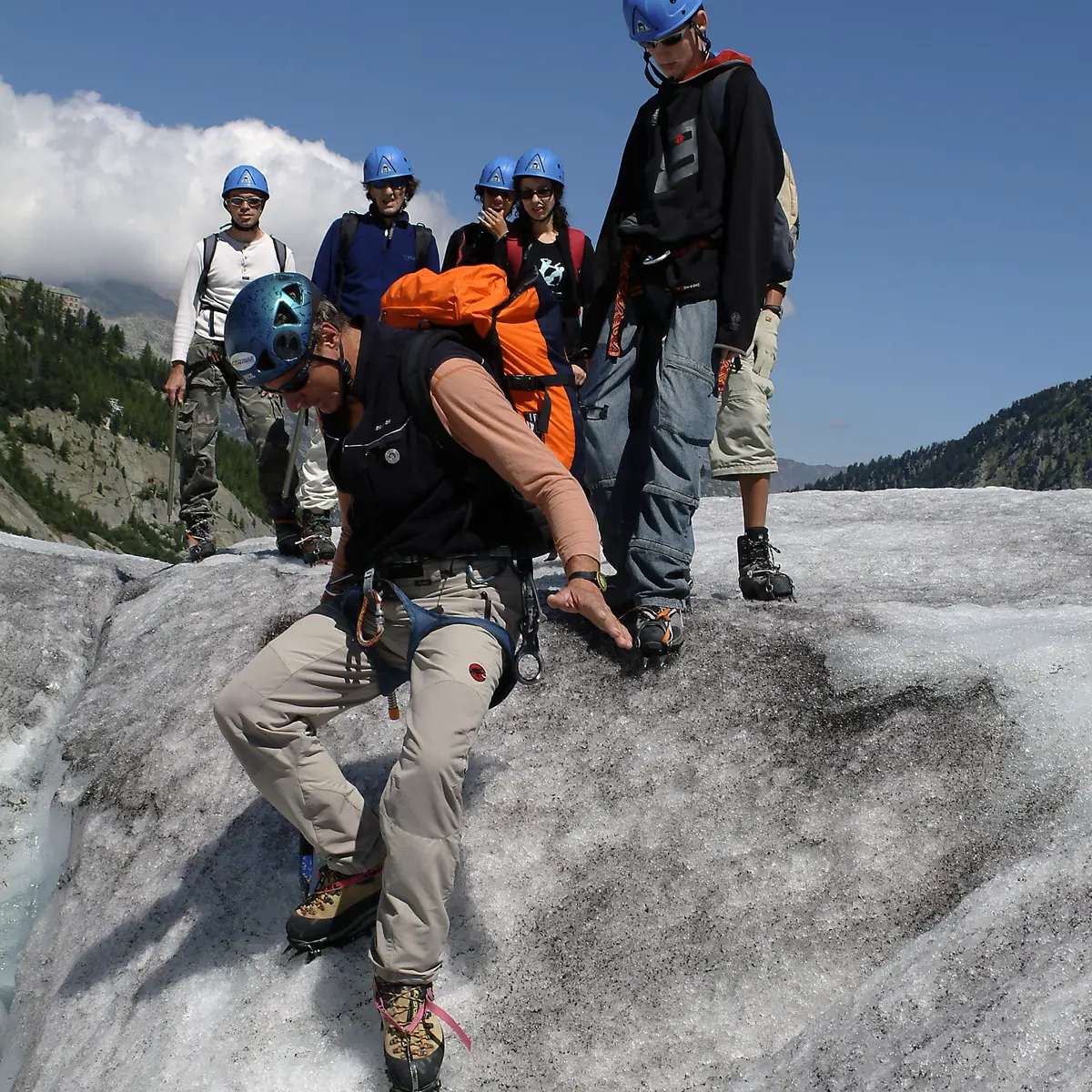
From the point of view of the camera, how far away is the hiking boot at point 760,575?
7250 millimetres

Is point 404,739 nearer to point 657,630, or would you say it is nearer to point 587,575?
point 587,575

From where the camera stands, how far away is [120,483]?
140m

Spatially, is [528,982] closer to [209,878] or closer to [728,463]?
[209,878]

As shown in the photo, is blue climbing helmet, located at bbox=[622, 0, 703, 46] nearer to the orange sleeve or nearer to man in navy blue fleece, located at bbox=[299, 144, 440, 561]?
the orange sleeve

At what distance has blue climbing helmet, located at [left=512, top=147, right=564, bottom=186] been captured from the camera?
8.98 metres

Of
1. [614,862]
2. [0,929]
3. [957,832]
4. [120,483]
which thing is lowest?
[120,483]

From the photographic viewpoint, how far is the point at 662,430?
20.7 ft

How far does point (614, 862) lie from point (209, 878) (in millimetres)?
2489

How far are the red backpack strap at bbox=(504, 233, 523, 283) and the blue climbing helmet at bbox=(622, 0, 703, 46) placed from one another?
2.81 metres

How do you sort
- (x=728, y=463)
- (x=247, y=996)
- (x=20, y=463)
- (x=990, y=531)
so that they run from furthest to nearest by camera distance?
1. (x=20, y=463)
2. (x=990, y=531)
3. (x=728, y=463)
4. (x=247, y=996)

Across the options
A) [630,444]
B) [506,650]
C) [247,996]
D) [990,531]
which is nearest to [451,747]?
[506,650]

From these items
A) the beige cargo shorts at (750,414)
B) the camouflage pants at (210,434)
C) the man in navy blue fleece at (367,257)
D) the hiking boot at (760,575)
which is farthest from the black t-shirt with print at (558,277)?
the camouflage pants at (210,434)

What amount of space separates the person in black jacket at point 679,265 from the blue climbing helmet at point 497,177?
10.4 feet

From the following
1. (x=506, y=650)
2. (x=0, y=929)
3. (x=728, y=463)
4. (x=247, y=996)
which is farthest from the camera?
(x=728, y=463)
